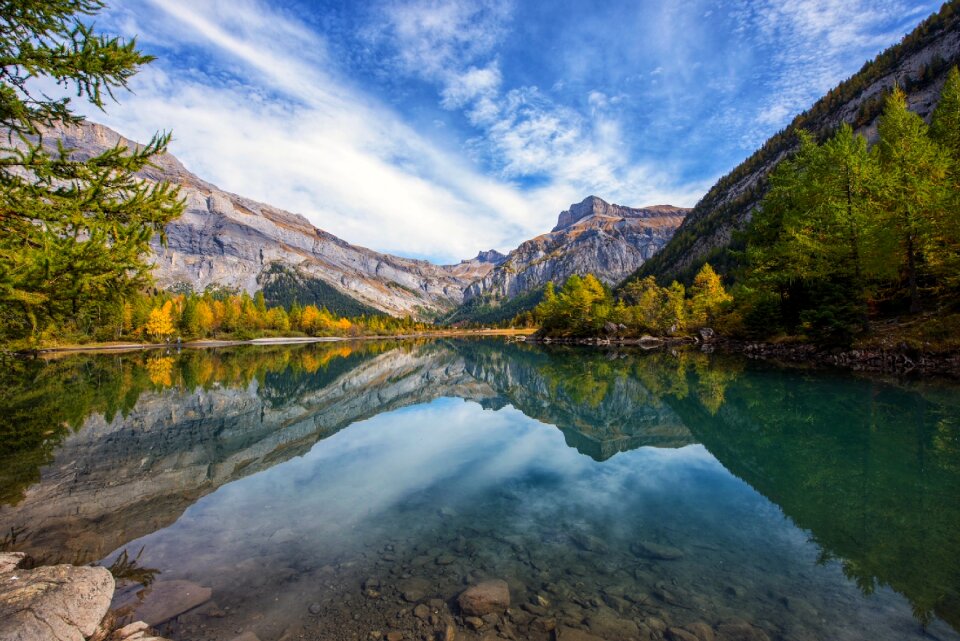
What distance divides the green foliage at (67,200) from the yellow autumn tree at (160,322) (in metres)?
109

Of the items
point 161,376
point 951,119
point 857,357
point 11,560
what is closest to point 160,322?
point 161,376

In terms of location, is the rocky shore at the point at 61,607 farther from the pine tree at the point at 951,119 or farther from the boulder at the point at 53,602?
the pine tree at the point at 951,119

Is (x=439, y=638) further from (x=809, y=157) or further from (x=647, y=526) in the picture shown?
(x=809, y=157)

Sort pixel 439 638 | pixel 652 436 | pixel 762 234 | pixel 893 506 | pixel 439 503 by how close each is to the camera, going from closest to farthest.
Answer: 1. pixel 439 638
2. pixel 893 506
3. pixel 439 503
4. pixel 652 436
5. pixel 762 234

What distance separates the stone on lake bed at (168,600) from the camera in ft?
20.7

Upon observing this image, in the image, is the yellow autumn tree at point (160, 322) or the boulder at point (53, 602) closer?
the boulder at point (53, 602)

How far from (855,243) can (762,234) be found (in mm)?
9832

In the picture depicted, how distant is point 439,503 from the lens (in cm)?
1119

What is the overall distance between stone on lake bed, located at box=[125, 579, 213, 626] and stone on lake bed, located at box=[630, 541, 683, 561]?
26.6 ft

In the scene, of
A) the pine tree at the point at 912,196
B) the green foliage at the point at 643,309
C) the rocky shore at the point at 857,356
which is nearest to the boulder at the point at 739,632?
the rocky shore at the point at 857,356

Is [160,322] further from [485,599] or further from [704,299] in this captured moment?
[704,299]

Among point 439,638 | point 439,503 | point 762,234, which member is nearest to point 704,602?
point 439,638

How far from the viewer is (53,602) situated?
5.43m

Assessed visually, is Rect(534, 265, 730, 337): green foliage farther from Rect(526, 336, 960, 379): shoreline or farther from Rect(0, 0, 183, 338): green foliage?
Rect(0, 0, 183, 338): green foliage
